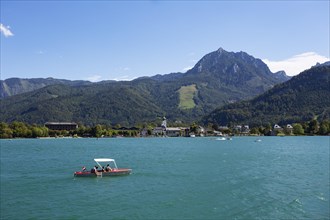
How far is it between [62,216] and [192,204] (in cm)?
1328

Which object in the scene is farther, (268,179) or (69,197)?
(268,179)

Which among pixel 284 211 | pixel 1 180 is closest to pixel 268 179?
pixel 284 211

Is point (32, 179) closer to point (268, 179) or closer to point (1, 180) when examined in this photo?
point (1, 180)

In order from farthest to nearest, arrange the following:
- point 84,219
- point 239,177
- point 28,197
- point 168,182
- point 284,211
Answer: point 239,177, point 168,182, point 28,197, point 284,211, point 84,219

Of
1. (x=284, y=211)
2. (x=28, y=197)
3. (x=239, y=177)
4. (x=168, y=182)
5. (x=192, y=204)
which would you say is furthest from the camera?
(x=239, y=177)

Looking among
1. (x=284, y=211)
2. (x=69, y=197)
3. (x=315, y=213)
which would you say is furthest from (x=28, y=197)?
(x=315, y=213)

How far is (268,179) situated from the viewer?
188 feet

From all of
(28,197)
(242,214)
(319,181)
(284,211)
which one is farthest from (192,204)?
Answer: (319,181)

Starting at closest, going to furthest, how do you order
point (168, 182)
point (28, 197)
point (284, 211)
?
1. point (284, 211)
2. point (28, 197)
3. point (168, 182)

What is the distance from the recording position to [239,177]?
59.5m

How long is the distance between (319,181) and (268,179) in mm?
7004

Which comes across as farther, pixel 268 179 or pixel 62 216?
pixel 268 179

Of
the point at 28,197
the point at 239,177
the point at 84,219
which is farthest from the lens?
the point at 239,177

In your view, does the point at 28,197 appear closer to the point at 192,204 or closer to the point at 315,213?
the point at 192,204
